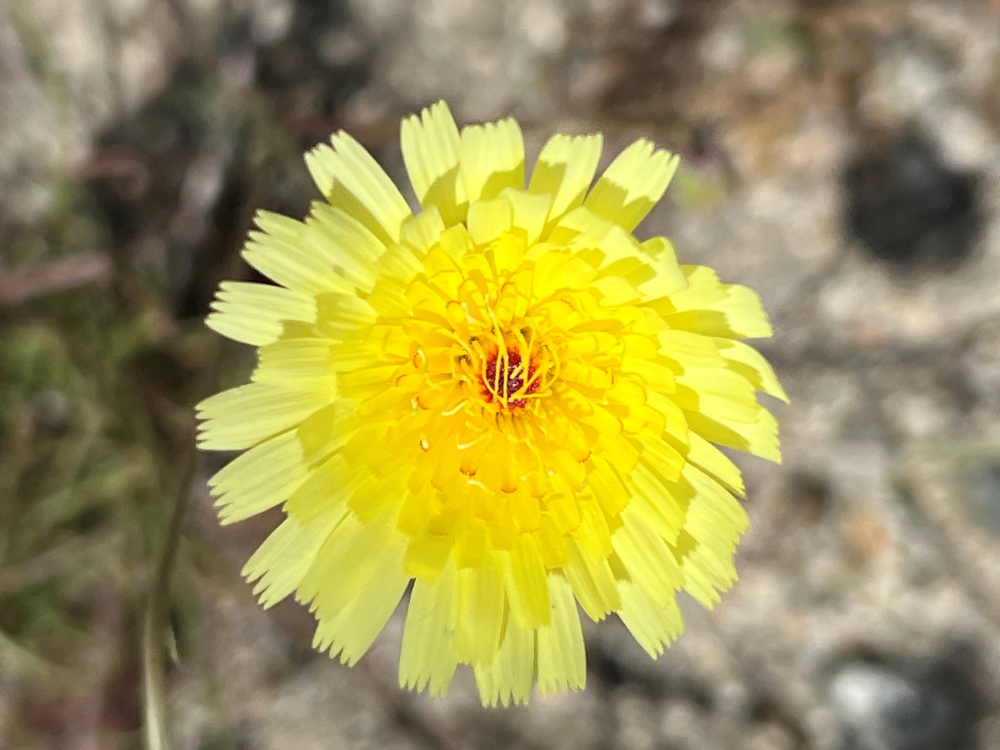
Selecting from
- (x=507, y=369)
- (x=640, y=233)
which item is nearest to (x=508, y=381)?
(x=507, y=369)

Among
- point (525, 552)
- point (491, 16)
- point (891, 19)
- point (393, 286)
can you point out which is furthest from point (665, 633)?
point (891, 19)

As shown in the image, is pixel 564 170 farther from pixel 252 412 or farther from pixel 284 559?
pixel 284 559

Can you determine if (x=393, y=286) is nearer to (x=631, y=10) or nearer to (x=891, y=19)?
(x=631, y=10)

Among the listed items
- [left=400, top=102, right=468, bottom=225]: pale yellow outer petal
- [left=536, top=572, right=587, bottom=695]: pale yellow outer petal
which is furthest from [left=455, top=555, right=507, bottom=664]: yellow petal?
[left=400, top=102, right=468, bottom=225]: pale yellow outer petal

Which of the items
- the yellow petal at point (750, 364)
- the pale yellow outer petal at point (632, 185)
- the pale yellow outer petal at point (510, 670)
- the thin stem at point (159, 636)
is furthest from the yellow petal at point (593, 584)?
the thin stem at point (159, 636)

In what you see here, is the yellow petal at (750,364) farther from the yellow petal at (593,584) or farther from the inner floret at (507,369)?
the yellow petal at (593,584)

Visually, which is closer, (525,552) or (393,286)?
(393,286)

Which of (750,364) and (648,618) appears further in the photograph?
(648,618)

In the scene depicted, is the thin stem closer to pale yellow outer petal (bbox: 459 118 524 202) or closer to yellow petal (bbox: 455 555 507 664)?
yellow petal (bbox: 455 555 507 664)
